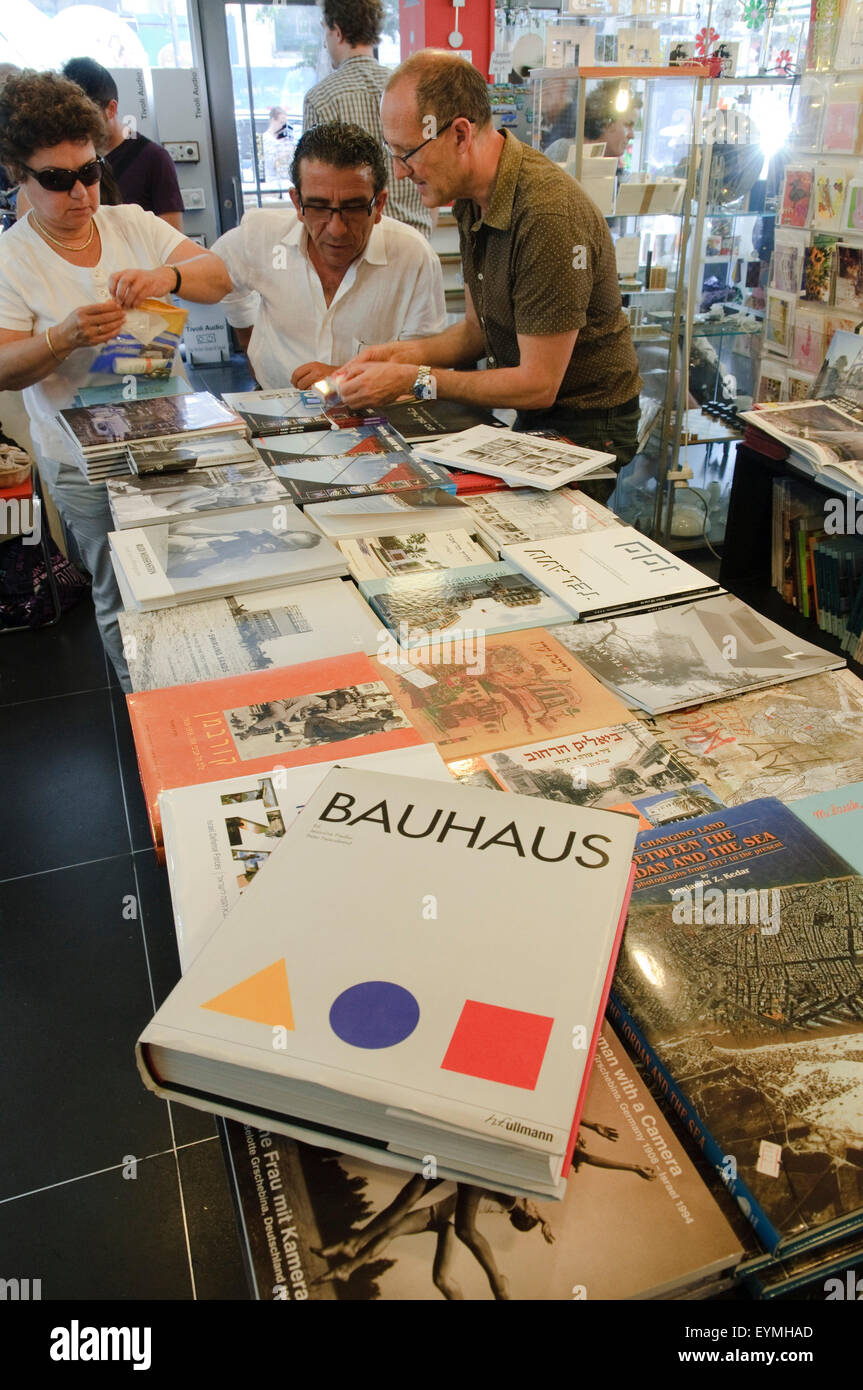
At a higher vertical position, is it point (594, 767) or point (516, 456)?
point (516, 456)

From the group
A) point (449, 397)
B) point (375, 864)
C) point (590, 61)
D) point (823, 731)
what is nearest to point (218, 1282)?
point (375, 864)

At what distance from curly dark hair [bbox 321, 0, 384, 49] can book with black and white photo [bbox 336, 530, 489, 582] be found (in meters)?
2.90

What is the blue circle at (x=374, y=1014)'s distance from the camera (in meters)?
0.69

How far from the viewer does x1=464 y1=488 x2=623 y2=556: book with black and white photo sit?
1.66 m

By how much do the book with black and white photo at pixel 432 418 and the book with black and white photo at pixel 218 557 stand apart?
52 centimetres

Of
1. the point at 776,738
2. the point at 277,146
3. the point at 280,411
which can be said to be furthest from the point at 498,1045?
the point at 277,146

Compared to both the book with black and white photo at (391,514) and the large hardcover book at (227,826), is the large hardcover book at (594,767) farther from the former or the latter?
the book with black and white photo at (391,514)

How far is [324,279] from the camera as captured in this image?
98.8 inches

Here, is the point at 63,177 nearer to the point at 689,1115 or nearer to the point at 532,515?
the point at 532,515

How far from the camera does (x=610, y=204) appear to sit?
3.14 metres

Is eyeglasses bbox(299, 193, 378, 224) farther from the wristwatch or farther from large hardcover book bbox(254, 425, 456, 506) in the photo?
large hardcover book bbox(254, 425, 456, 506)

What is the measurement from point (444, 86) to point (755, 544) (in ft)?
4.88
